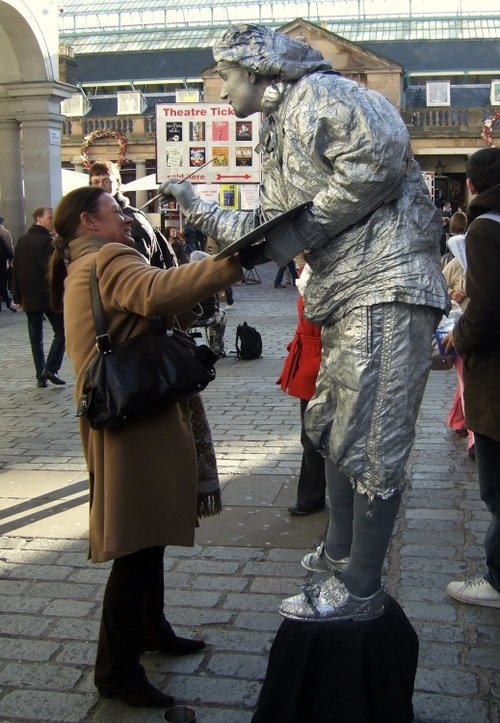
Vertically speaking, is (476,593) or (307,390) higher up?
(307,390)

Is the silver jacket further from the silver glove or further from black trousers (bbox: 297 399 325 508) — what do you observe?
black trousers (bbox: 297 399 325 508)

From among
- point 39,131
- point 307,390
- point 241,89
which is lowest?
point 307,390

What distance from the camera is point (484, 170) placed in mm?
3699

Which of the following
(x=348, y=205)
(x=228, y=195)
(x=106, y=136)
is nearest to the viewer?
(x=348, y=205)

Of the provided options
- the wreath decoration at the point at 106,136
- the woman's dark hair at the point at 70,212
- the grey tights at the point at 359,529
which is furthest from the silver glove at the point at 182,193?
the wreath decoration at the point at 106,136

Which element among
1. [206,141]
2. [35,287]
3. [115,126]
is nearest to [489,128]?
[115,126]

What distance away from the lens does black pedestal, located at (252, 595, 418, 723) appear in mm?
2672

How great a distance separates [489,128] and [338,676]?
127 feet

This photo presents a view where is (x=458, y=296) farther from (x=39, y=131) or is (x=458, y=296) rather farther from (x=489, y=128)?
(x=489, y=128)

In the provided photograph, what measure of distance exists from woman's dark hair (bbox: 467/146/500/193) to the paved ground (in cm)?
177

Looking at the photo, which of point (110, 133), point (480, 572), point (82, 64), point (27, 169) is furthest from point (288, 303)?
point (82, 64)

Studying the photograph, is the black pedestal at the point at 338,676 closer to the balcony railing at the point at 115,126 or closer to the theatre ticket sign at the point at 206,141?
the theatre ticket sign at the point at 206,141

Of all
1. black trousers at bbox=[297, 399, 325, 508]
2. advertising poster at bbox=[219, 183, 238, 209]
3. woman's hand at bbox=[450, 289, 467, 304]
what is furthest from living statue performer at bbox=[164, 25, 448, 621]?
advertising poster at bbox=[219, 183, 238, 209]

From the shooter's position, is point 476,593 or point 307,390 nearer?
point 476,593
